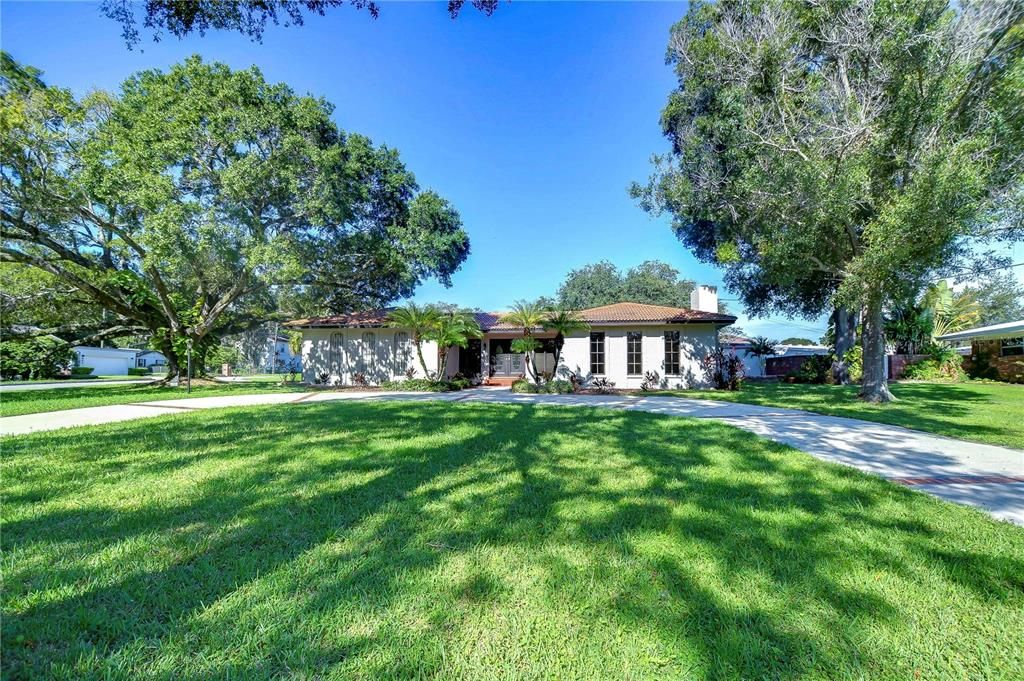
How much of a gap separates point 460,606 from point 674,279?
169 feet

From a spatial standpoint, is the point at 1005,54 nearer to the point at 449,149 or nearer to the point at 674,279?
the point at 449,149

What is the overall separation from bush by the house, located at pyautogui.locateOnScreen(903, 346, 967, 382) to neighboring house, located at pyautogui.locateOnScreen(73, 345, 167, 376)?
157 feet

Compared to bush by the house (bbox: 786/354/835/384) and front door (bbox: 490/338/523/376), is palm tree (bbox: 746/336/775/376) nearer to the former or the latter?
bush by the house (bbox: 786/354/835/384)

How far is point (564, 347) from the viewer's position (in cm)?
1817

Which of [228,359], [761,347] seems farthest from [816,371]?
[228,359]

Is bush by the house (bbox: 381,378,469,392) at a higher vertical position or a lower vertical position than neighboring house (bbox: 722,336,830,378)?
lower

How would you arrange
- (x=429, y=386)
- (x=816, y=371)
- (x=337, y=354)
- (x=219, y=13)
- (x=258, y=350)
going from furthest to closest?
(x=258, y=350) → (x=816, y=371) → (x=337, y=354) → (x=429, y=386) → (x=219, y=13)

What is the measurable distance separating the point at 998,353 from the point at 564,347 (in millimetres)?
20803

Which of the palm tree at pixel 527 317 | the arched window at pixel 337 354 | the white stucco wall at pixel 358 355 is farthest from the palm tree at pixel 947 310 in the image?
the arched window at pixel 337 354

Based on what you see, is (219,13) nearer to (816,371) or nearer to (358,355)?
(358,355)

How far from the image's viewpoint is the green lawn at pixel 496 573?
1.80 metres

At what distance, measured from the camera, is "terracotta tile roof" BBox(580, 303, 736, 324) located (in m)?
16.3

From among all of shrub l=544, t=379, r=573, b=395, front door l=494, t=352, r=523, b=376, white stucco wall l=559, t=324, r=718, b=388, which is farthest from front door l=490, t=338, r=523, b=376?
shrub l=544, t=379, r=573, b=395

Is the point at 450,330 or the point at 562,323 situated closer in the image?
the point at 562,323
